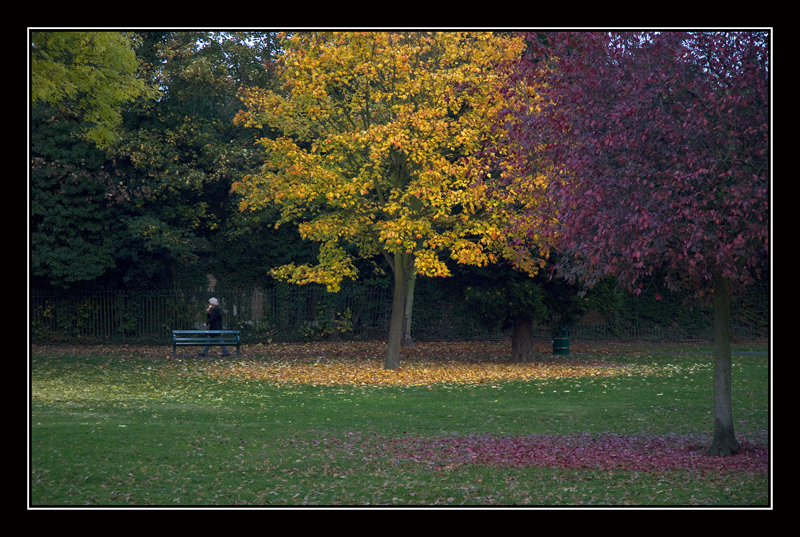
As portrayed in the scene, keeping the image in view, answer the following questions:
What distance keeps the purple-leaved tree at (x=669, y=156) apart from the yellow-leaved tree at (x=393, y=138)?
6932mm

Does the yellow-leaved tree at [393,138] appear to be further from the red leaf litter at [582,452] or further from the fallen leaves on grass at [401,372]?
the red leaf litter at [582,452]

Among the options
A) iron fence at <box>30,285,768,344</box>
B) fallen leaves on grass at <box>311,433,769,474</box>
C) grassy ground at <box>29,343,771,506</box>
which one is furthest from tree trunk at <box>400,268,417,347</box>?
fallen leaves on grass at <box>311,433,769,474</box>

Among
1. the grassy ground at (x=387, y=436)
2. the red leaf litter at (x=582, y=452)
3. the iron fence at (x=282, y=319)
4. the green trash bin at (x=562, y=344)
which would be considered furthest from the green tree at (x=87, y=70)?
the green trash bin at (x=562, y=344)

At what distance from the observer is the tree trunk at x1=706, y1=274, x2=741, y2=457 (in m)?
8.00

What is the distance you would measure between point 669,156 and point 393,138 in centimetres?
867

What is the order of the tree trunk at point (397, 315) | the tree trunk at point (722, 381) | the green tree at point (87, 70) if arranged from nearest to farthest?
the tree trunk at point (722, 381), the green tree at point (87, 70), the tree trunk at point (397, 315)

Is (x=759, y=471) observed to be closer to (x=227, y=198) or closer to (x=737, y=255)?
(x=737, y=255)

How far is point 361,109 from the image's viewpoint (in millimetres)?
16984

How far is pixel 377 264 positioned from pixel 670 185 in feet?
60.9

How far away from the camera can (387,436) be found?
931 centimetres

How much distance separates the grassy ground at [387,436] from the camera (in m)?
6.53

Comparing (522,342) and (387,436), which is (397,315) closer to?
(522,342)

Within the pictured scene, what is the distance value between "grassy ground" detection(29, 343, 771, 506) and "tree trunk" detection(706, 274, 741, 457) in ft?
0.81

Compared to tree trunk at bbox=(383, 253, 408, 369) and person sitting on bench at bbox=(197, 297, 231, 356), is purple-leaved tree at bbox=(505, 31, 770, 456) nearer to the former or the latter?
tree trunk at bbox=(383, 253, 408, 369)
